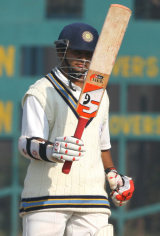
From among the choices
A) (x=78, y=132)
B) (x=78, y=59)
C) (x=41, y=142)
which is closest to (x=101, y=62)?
(x=78, y=59)

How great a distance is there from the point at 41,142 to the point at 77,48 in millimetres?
552

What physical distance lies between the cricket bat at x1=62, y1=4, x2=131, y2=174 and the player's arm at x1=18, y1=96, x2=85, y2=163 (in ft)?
0.50

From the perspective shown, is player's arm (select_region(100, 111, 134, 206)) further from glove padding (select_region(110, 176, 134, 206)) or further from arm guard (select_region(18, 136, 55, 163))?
arm guard (select_region(18, 136, 55, 163))

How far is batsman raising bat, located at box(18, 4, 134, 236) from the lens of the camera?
3.73 metres

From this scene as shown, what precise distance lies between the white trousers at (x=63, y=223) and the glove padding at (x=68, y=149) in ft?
1.35

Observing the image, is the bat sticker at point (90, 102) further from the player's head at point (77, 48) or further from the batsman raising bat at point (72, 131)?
the player's head at point (77, 48)

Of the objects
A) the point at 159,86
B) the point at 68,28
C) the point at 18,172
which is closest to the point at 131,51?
the point at 159,86

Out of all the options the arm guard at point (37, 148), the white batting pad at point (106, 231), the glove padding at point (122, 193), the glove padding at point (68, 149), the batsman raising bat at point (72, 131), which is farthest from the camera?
the glove padding at point (122, 193)

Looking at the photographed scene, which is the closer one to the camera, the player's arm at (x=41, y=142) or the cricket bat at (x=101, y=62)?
the player's arm at (x=41, y=142)

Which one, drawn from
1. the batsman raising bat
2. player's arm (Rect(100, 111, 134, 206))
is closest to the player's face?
the batsman raising bat

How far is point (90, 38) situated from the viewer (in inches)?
154

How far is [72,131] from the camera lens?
3836mm

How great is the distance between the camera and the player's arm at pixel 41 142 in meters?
3.52

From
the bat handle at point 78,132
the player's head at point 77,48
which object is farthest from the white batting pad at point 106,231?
the player's head at point 77,48
